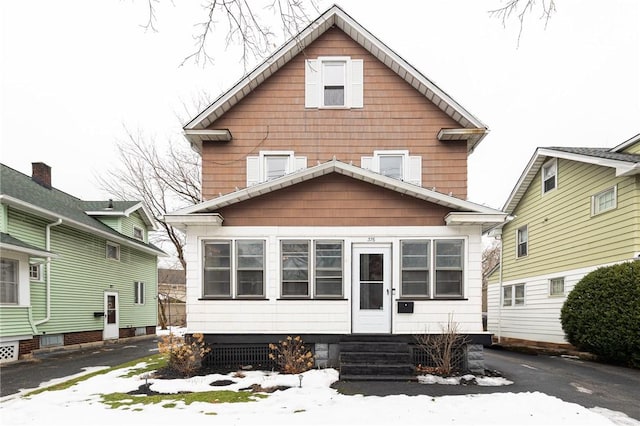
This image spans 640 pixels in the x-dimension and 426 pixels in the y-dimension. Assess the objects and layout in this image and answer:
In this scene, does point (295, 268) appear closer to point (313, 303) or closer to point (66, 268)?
point (313, 303)

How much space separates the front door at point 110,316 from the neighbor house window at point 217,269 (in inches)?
395

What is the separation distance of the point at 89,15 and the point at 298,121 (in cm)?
678

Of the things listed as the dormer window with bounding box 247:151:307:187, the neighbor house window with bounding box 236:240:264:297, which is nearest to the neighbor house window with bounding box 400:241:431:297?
the neighbor house window with bounding box 236:240:264:297

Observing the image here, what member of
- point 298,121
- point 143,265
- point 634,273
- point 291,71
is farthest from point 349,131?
point 143,265

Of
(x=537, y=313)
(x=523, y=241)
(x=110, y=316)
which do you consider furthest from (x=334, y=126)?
(x=110, y=316)

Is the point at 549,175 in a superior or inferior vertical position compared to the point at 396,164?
superior

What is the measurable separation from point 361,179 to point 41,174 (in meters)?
14.6

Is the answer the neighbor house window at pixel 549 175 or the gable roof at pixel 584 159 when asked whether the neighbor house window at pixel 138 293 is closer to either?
the gable roof at pixel 584 159

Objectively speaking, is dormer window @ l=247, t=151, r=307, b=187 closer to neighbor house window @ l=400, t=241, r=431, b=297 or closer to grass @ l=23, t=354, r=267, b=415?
neighbor house window @ l=400, t=241, r=431, b=297

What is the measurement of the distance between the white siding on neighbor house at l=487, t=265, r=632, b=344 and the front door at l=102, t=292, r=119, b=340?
55.1 feet

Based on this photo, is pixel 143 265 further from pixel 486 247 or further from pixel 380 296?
pixel 486 247

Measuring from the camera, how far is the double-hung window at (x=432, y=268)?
8.98m

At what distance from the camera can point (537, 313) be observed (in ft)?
48.2

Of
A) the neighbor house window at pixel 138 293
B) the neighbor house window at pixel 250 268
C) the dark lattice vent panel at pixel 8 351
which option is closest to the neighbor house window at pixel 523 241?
the neighbor house window at pixel 250 268
